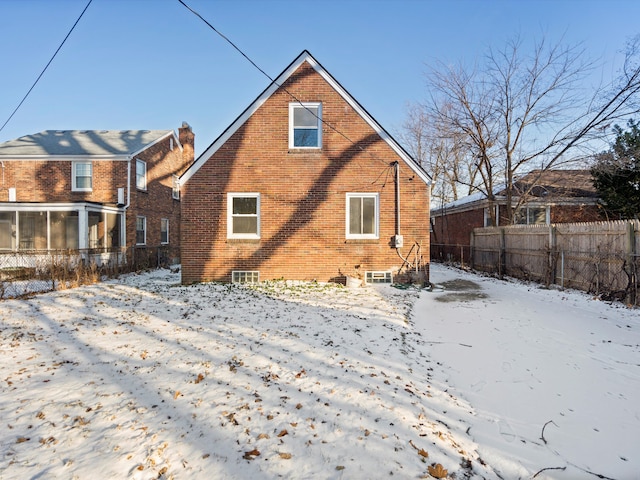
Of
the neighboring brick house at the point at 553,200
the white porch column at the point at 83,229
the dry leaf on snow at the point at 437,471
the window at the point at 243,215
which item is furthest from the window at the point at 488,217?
the white porch column at the point at 83,229

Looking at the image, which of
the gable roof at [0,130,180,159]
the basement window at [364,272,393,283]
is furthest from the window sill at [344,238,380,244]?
the gable roof at [0,130,180,159]

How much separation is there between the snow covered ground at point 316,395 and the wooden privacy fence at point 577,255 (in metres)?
1.61

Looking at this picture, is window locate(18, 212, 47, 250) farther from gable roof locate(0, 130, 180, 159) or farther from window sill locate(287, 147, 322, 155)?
window sill locate(287, 147, 322, 155)

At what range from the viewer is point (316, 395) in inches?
150

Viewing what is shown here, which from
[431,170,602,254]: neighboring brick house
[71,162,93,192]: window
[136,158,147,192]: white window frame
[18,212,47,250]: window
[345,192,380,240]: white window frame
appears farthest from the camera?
[136,158,147,192]: white window frame

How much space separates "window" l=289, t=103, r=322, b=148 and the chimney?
1404 cm

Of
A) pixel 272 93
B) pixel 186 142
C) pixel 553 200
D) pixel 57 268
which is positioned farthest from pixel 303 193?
pixel 186 142

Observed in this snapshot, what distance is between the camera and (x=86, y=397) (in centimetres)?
368

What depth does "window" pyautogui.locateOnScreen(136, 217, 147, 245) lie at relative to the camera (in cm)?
1848

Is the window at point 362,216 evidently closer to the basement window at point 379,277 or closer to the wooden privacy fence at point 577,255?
the basement window at point 379,277

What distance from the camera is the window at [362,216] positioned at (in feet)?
38.5

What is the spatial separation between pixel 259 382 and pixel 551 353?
4488mm

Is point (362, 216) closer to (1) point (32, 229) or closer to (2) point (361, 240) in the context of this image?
(2) point (361, 240)

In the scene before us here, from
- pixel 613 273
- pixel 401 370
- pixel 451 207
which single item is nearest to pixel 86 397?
pixel 401 370
